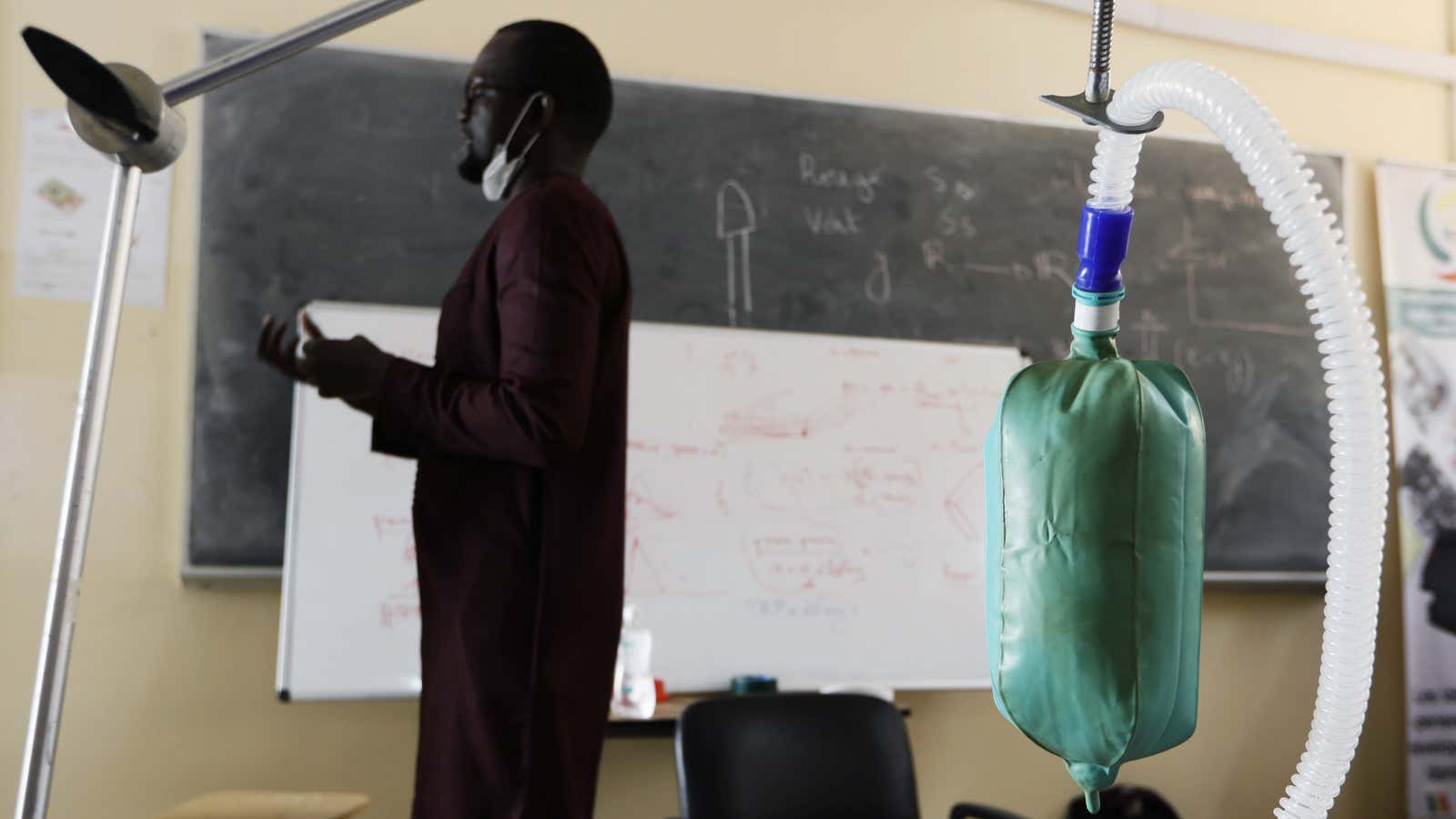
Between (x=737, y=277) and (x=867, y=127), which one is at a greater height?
(x=867, y=127)

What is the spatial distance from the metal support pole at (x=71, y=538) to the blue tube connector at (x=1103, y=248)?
1.85 ft

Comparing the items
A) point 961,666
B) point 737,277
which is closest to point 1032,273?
point 737,277

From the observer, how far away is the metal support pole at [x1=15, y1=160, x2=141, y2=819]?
2.36 feet

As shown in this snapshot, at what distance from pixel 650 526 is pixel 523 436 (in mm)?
1297

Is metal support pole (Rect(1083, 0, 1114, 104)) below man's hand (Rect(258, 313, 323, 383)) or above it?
below

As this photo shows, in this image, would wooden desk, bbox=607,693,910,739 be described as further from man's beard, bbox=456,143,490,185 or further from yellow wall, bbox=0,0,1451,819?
man's beard, bbox=456,143,490,185

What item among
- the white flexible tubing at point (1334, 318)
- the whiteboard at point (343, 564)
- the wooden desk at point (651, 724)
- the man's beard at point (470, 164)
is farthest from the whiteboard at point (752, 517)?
the white flexible tubing at point (1334, 318)

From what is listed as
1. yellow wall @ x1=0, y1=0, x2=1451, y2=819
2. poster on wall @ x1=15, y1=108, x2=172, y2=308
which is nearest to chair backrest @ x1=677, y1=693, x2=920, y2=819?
yellow wall @ x1=0, y1=0, x2=1451, y2=819

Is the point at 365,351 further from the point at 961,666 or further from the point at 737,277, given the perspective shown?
the point at 961,666

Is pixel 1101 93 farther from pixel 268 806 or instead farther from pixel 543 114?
pixel 268 806

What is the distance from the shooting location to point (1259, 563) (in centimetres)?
300

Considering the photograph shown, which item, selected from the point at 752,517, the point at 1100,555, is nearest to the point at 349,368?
the point at 1100,555

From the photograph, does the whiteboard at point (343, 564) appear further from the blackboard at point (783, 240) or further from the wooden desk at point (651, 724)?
the wooden desk at point (651, 724)

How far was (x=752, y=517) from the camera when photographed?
8.50ft
